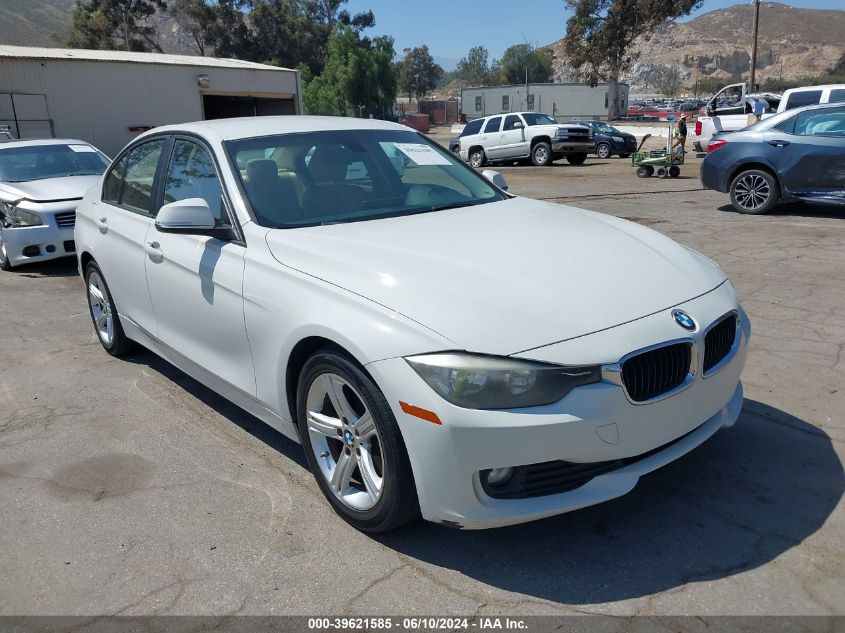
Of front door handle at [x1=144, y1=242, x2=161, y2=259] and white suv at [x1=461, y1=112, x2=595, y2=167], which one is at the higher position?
front door handle at [x1=144, y1=242, x2=161, y2=259]

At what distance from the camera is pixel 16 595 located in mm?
2807

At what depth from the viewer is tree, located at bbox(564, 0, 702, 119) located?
153 ft


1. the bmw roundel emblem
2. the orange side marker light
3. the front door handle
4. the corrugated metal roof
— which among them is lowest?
the orange side marker light

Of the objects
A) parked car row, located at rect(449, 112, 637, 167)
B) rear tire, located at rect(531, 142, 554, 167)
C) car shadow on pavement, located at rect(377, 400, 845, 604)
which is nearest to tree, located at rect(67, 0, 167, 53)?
parked car row, located at rect(449, 112, 637, 167)

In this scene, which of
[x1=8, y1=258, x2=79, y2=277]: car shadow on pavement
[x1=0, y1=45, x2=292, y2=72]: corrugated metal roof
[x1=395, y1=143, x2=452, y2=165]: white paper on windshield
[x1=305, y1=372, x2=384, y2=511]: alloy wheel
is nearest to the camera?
[x1=305, y1=372, x2=384, y2=511]: alloy wheel

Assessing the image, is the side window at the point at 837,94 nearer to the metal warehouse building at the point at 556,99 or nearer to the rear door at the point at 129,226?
the rear door at the point at 129,226

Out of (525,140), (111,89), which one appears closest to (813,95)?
(525,140)

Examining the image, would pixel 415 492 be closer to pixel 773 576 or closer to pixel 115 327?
pixel 773 576

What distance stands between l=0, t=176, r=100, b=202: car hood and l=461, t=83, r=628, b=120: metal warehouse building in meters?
46.9

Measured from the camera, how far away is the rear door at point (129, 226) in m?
4.47

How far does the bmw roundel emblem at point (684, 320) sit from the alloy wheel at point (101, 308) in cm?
395

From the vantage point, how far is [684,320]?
112 inches

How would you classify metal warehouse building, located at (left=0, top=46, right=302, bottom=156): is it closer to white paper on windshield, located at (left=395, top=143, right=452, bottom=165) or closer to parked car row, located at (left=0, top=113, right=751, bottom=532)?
parked car row, located at (left=0, top=113, right=751, bottom=532)

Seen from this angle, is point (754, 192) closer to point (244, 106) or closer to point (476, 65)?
point (244, 106)
